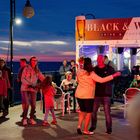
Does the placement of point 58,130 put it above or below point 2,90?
below

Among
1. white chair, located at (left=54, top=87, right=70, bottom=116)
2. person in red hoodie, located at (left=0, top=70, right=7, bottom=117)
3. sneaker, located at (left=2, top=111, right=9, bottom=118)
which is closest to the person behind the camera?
person in red hoodie, located at (left=0, top=70, right=7, bottom=117)

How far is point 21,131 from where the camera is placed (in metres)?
8.41

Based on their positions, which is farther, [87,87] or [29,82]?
[29,82]

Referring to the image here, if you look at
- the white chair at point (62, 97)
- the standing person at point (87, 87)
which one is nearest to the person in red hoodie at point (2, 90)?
the white chair at point (62, 97)

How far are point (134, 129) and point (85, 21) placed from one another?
13385 millimetres

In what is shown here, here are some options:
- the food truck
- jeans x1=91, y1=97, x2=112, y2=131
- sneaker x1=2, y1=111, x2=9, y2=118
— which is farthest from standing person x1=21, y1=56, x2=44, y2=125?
the food truck

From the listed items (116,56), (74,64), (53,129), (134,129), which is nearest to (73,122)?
(53,129)

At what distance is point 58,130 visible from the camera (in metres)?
8.51

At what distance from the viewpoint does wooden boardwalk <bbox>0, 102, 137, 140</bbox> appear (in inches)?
306

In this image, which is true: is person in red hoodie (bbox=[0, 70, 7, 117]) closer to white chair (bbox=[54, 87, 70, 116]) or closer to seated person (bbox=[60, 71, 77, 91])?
white chair (bbox=[54, 87, 70, 116])

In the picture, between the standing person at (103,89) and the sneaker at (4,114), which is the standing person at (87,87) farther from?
the sneaker at (4,114)

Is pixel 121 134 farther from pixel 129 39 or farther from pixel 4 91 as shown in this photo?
pixel 129 39

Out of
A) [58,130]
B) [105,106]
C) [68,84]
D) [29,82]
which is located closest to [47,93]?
[29,82]

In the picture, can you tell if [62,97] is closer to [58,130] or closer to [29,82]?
[29,82]
